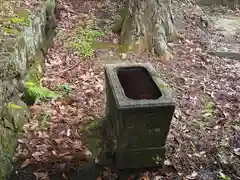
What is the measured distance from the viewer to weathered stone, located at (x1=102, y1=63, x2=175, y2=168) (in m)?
3.14

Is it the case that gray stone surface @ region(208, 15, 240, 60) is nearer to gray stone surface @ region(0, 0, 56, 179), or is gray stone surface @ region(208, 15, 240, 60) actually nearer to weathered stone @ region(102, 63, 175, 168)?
weathered stone @ region(102, 63, 175, 168)

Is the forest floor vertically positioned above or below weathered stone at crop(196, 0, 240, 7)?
below

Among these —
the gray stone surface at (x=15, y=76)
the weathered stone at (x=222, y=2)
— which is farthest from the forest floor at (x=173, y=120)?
the weathered stone at (x=222, y=2)

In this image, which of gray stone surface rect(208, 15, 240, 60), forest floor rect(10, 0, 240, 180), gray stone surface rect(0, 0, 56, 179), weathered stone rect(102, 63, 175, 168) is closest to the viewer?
weathered stone rect(102, 63, 175, 168)

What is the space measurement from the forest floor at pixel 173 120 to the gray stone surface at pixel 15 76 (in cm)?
16

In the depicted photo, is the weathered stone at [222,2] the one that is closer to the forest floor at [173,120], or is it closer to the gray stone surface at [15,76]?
the forest floor at [173,120]

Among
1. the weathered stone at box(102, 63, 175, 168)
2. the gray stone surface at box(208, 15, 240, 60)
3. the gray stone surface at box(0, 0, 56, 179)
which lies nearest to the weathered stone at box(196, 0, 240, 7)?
the gray stone surface at box(208, 15, 240, 60)

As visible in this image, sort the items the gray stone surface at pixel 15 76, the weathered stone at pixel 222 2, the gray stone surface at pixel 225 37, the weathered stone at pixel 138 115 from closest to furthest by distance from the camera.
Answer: the weathered stone at pixel 138 115 < the gray stone surface at pixel 15 76 < the gray stone surface at pixel 225 37 < the weathered stone at pixel 222 2

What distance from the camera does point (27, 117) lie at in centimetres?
415

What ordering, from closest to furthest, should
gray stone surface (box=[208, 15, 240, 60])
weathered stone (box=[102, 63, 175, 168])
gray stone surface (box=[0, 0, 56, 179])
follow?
1. weathered stone (box=[102, 63, 175, 168])
2. gray stone surface (box=[0, 0, 56, 179])
3. gray stone surface (box=[208, 15, 240, 60])

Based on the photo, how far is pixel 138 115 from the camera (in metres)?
3.15

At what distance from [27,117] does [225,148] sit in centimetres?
266

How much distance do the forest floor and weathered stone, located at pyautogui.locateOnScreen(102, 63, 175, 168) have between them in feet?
0.79

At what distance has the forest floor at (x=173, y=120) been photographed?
3607 mm
